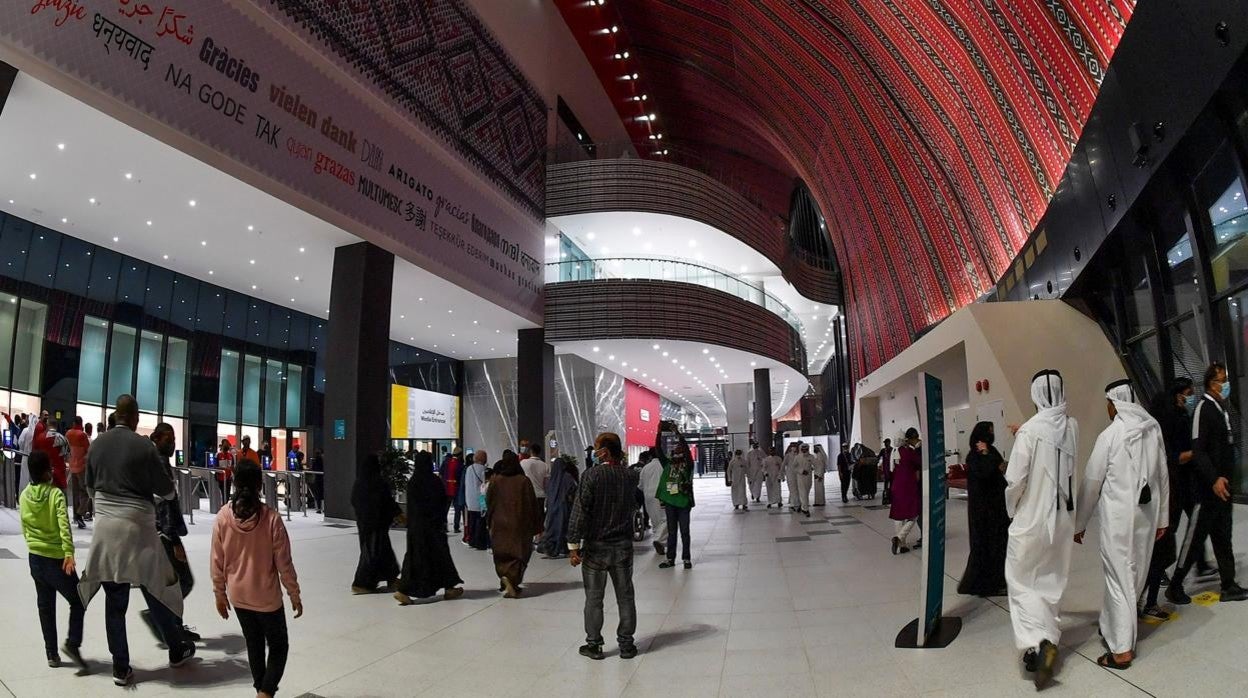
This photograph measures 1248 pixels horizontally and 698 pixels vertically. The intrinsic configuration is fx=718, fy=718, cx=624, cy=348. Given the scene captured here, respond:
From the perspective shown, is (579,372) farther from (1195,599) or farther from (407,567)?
(1195,599)

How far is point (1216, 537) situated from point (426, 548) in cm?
Result: 619

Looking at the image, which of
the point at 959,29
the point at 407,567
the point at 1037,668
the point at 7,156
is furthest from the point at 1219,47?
the point at 7,156

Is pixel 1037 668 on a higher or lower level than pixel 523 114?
lower

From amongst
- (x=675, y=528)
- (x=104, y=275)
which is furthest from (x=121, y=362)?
(x=675, y=528)

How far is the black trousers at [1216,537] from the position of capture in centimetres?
452

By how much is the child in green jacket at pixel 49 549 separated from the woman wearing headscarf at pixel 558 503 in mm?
5707

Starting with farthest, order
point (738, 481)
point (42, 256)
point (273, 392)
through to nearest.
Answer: point (273, 392), point (738, 481), point (42, 256)

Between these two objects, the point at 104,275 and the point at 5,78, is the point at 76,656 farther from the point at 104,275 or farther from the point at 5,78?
the point at 104,275

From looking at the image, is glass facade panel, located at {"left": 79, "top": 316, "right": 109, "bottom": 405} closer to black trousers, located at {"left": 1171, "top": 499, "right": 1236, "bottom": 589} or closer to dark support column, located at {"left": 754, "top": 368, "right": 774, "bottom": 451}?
black trousers, located at {"left": 1171, "top": 499, "right": 1236, "bottom": 589}

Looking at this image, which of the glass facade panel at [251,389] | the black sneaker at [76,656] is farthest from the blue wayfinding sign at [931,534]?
the glass facade panel at [251,389]

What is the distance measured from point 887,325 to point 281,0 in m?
20.5

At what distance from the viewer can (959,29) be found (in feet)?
38.4

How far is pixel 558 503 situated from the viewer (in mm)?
9531

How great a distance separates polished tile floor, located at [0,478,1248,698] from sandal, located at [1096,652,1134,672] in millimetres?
50
